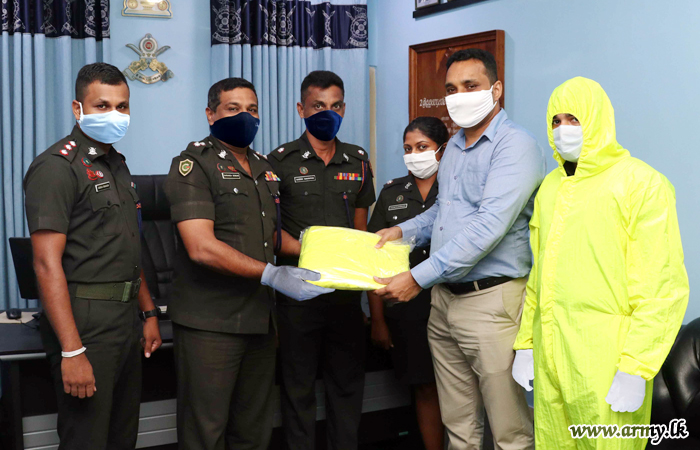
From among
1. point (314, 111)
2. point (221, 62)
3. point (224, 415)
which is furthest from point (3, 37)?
point (224, 415)

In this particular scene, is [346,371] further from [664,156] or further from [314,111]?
[664,156]

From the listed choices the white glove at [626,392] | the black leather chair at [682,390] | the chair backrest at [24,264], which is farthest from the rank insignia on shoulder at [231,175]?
the black leather chair at [682,390]

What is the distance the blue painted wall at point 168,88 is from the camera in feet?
12.5

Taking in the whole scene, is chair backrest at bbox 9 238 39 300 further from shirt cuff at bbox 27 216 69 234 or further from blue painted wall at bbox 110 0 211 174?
blue painted wall at bbox 110 0 211 174

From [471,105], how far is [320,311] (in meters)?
0.99

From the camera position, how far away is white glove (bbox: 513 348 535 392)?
1769 mm

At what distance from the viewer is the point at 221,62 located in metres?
3.88

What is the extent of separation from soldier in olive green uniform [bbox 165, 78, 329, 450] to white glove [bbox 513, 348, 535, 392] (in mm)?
642

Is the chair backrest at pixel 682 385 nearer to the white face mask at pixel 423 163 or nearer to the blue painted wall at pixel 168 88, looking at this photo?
the white face mask at pixel 423 163

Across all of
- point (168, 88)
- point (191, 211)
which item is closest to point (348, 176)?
point (191, 211)

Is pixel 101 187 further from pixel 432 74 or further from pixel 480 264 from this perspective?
pixel 432 74

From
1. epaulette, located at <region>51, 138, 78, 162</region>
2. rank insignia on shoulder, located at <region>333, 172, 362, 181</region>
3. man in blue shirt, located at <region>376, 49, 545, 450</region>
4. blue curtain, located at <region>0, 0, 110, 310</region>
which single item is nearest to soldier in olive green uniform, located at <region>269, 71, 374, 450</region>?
rank insignia on shoulder, located at <region>333, 172, 362, 181</region>

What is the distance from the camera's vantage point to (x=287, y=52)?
4.05 m

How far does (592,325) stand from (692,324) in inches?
37.0
